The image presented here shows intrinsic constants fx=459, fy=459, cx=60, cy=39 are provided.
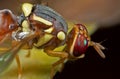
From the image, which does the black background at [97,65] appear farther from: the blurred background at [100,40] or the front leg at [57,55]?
the front leg at [57,55]

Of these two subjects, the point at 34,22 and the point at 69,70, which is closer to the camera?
the point at 34,22

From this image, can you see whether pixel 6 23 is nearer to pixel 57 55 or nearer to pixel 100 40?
pixel 57 55

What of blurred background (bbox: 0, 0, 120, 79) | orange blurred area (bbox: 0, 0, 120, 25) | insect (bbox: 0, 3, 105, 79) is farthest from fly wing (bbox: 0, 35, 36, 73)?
orange blurred area (bbox: 0, 0, 120, 25)

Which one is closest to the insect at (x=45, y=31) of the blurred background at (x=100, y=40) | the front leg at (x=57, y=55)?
the front leg at (x=57, y=55)

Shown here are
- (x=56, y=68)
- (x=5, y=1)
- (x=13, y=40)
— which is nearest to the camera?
(x=13, y=40)

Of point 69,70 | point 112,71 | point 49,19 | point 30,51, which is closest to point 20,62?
point 30,51

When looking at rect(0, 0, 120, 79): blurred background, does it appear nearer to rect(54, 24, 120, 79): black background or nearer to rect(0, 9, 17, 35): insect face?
rect(54, 24, 120, 79): black background

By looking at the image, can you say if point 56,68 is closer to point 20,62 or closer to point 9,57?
point 20,62

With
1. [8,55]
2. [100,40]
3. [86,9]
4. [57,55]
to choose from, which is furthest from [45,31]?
[86,9]

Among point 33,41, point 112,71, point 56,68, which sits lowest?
point 112,71
